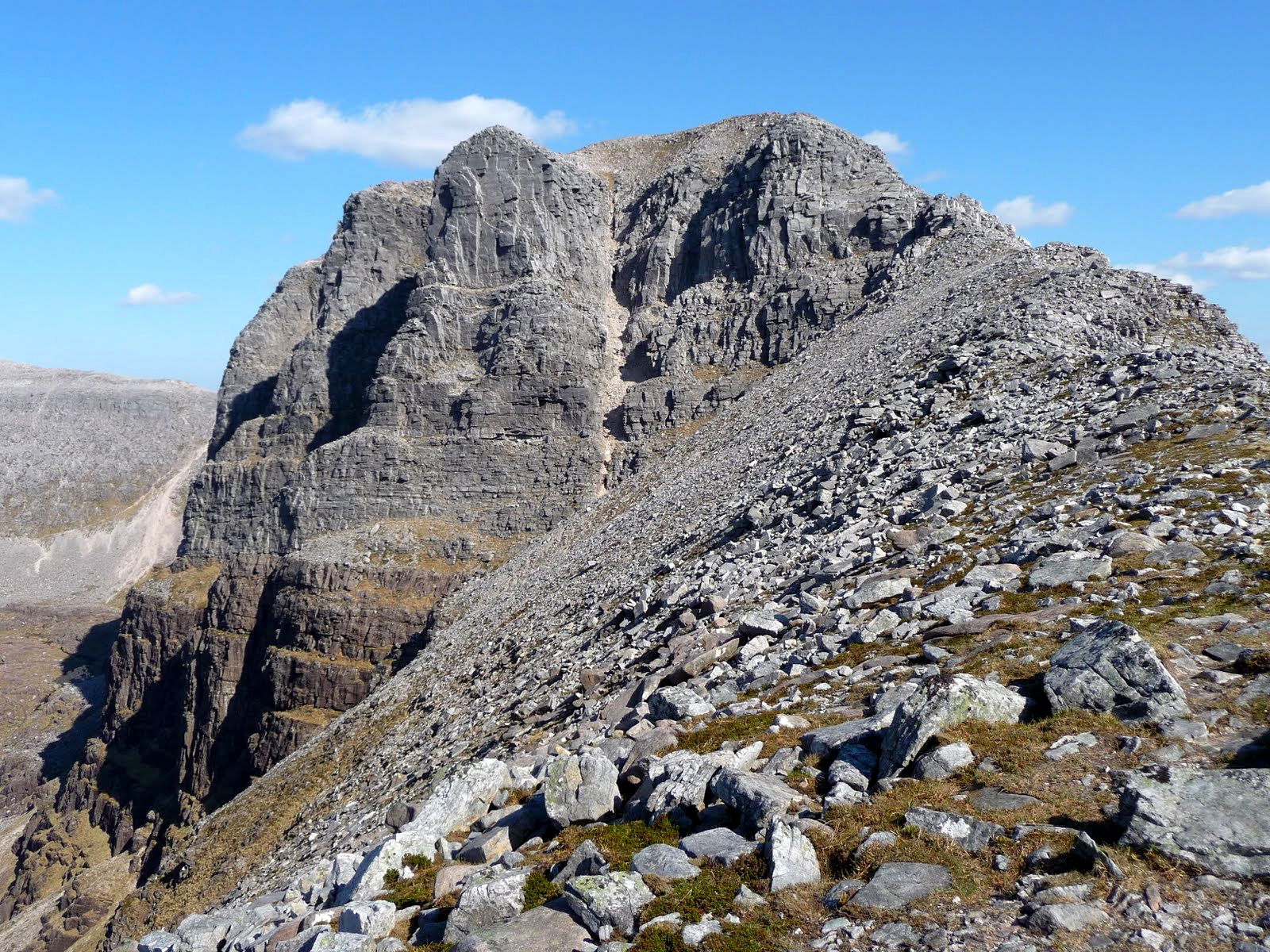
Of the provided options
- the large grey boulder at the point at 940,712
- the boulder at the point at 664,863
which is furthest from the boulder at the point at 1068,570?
the boulder at the point at 664,863

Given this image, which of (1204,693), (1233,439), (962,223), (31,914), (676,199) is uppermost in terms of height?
(676,199)

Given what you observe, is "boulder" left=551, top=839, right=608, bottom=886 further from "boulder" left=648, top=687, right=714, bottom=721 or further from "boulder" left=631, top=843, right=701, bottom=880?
"boulder" left=648, top=687, right=714, bottom=721

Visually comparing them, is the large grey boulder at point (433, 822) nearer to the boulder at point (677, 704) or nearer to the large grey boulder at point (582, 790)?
the large grey boulder at point (582, 790)

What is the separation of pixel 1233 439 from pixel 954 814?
1333 cm

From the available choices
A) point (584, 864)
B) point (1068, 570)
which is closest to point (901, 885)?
point (584, 864)

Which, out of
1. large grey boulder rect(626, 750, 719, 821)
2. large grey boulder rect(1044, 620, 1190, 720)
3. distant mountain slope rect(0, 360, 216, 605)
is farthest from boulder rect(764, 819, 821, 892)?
distant mountain slope rect(0, 360, 216, 605)

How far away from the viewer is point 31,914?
67500 millimetres

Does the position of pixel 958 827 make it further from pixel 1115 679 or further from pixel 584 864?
pixel 584 864

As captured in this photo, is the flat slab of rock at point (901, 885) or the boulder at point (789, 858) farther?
the boulder at point (789, 858)

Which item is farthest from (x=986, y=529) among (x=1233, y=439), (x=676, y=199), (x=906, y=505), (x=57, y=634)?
(x=57, y=634)

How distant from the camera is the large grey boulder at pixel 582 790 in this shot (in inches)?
399

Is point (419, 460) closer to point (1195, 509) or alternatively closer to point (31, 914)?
point (31, 914)

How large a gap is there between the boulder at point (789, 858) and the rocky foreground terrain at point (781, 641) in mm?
40

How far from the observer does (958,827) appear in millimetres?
7461
